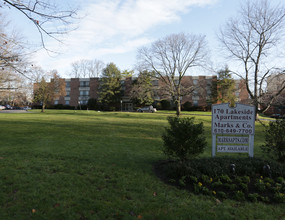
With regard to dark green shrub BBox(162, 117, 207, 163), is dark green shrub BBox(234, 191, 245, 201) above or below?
below

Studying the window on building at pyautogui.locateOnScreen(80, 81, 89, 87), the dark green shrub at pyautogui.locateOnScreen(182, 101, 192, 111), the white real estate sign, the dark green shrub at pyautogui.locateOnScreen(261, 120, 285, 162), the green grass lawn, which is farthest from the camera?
the window on building at pyautogui.locateOnScreen(80, 81, 89, 87)

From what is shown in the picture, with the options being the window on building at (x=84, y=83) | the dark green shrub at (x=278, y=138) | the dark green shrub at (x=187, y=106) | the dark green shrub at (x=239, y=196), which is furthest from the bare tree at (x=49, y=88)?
the dark green shrub at (x=239, y=196)

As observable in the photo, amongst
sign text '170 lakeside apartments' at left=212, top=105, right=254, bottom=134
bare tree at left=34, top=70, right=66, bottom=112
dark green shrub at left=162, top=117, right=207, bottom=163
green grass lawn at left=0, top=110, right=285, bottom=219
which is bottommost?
green grass lawn at left=0, top=110, right=285, bottom=219

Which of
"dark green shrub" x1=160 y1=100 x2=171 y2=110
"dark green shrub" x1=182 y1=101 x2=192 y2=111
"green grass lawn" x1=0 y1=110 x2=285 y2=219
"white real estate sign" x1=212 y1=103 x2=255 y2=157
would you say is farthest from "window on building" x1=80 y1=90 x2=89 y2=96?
"white real estate sign" x1=212 y1=103 x2=255 y2=157

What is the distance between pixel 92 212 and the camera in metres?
3.17

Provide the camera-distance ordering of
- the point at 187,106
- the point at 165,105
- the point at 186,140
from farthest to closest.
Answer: the point at 165,105 → the point at 187,106 → the point at 186,140

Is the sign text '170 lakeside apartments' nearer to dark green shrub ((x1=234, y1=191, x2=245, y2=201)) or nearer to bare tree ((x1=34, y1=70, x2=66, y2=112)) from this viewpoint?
dark green shrub ((x1=234, y1=191, x2=245, y2=201))

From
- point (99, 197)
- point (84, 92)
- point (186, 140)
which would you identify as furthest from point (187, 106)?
point (99, 197)

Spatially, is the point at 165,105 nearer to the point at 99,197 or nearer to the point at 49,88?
the point at 49,88

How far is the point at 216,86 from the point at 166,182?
47359 millimetres

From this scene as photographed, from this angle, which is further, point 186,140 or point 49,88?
point 49,88

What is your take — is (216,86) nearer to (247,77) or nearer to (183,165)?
(247,77)

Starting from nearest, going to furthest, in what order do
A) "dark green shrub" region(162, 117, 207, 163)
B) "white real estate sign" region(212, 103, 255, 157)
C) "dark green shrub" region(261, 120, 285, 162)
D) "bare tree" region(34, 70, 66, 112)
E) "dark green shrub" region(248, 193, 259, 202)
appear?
"dark green shrub" region(248, 193, 259, 202) < "dark green shrub" region(162, 117, 207, 163) < "dark green shrub" region(261, 120, 285, 162) < "white real estate sign" region(212, 103, 255, 157) < "bare tree" region(34, 70, 66, 112)

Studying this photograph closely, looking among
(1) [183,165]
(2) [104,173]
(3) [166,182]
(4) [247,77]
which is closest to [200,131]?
(1) [183,165]
